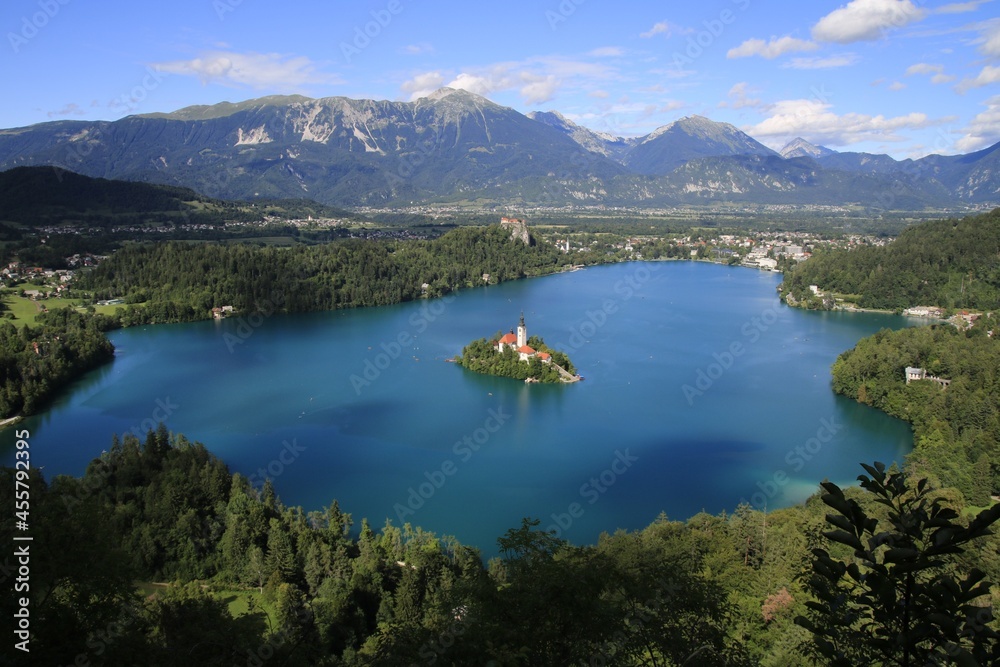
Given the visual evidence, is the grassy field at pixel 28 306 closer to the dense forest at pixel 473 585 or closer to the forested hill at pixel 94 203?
the dense forest at pixel 473 585

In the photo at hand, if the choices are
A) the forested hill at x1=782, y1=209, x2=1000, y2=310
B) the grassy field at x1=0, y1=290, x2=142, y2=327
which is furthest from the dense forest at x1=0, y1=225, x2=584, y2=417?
the forested hill at x1=782, y1=209, x2=1000, y2=310

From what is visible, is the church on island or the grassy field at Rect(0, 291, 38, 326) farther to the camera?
the grassy field at Rect(0, 291, 38, 326)

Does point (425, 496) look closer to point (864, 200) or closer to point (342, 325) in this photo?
point (342, 325)

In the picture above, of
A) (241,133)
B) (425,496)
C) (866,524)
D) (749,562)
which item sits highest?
(241,133)

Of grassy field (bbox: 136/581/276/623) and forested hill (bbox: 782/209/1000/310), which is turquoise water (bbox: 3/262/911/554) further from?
forested hill (bbox: 782/209/1000/310)

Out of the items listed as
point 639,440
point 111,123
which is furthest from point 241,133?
point 639,440

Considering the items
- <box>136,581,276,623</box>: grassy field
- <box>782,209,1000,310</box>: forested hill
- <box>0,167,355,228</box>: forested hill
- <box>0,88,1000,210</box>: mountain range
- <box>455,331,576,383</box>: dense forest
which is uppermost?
<box>0,88,1000,210</box>: mountain range
